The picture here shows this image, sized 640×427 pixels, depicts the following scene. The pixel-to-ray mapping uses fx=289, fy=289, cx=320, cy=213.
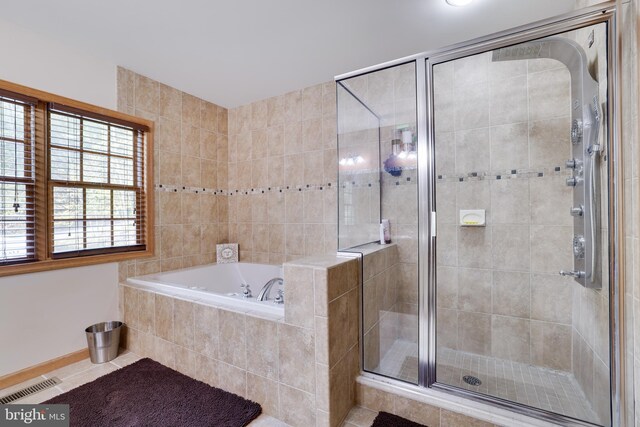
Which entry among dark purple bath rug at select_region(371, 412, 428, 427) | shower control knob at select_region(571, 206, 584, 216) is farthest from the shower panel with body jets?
dark purple bath rug at select_region(371, 412, 428, 427)

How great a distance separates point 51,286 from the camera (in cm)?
213

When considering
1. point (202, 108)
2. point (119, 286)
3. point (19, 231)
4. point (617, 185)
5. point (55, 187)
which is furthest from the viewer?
point (202, 108)

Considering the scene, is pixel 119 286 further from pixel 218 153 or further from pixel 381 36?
pixel 381 36

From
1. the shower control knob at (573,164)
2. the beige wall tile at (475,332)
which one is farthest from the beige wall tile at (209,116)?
the shower control knob at (573,164)

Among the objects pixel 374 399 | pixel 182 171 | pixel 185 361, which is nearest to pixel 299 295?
pixel 374 399

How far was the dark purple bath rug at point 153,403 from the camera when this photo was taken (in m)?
1.60

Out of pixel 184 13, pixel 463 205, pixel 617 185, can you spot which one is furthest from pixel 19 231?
pixel 617 185

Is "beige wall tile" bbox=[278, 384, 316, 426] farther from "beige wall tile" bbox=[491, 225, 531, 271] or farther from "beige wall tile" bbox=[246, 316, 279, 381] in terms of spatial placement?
"beige wall tile" bbox=[491, 225, 531, 271]

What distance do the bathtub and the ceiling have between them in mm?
1855

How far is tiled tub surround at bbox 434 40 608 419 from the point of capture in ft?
6.18

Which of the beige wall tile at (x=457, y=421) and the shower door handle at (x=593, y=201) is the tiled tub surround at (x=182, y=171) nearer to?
the beige wall tile at (x=457, y=421)

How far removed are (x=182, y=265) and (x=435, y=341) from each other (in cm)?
250

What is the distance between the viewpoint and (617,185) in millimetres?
1222

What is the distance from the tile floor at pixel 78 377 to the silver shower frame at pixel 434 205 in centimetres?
66
